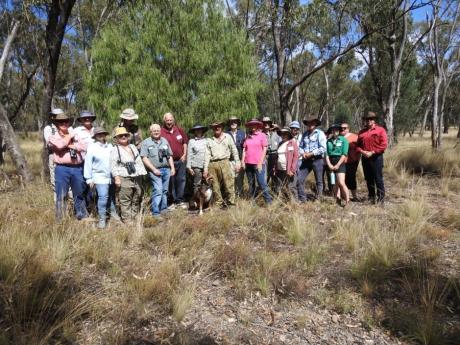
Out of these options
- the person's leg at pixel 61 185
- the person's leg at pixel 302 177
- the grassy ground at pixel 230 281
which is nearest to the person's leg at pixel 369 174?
the person's leg at pixel 302 177

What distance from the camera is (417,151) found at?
11.4m

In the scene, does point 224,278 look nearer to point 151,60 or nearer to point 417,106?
point 151,60

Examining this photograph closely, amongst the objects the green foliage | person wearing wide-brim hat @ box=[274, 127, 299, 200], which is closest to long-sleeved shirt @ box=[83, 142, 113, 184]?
the green foliage

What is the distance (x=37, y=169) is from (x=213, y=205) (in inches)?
351

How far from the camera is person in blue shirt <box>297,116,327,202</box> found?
6375 millimetres

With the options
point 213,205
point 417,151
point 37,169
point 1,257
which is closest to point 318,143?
point 213,205

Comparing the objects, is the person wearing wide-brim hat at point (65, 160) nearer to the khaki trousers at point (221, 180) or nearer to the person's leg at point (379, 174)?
the khaki trousers at point (221, 180)

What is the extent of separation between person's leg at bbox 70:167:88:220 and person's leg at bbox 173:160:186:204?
1.80 meters

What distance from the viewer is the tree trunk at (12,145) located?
8.03 metres

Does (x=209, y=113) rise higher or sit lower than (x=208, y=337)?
higher

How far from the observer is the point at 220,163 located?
623 centimetres

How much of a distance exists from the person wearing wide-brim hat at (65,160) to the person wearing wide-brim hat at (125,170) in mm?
514

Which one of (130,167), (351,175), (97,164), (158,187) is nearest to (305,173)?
(351,175)

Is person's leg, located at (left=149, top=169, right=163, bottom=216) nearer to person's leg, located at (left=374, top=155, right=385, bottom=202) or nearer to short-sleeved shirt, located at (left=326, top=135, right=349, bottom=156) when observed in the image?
short-sleeved shirt, located at (left=326, top=135, right=349, bottom=156)
